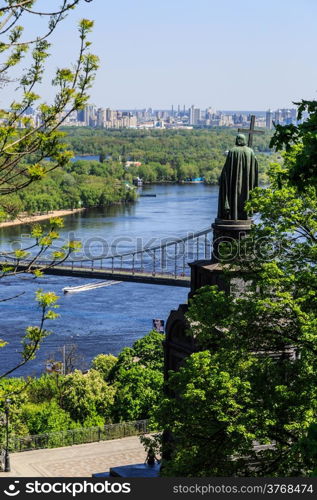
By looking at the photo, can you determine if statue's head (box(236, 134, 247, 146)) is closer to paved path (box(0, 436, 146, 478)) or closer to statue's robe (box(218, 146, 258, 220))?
statue's robe (box(218, 146, 258, 220))

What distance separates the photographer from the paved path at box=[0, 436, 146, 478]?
2300cm

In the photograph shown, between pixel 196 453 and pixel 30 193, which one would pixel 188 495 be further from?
pixel 30 193

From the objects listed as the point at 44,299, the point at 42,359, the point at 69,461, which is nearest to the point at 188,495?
the point at 44,299

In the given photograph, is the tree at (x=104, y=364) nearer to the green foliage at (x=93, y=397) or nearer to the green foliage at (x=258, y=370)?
the green foliage at (x=93, y=397)

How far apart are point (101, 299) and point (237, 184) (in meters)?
42.4

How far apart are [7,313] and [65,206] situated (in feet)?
194

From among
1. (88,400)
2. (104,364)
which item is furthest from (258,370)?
(104,364)

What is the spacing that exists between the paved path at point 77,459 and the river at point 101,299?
19.1ft

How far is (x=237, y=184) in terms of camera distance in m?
17.4

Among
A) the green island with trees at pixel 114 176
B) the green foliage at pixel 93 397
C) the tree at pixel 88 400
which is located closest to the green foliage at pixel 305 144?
the green foliage at pixel 93 397

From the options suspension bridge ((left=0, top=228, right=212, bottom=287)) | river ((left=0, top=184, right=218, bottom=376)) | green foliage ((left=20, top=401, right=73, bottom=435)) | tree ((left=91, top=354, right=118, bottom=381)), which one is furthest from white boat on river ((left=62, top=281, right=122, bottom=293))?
green foliage ((left=20, top=401, right=73, bottom=435))

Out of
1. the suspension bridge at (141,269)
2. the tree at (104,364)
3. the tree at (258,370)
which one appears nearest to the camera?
the tree at (258,370)

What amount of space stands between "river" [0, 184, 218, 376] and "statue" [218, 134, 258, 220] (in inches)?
158

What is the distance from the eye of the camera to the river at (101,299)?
147 feet
